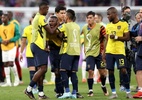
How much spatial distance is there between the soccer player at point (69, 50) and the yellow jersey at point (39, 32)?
31.8 inches

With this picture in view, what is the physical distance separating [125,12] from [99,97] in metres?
2.90

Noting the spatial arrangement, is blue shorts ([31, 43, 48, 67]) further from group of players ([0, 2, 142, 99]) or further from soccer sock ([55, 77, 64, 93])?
soccer sock ([55, 77, 64, 93])

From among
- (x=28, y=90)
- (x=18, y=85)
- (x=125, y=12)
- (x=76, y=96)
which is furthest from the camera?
(x=18, y=85)

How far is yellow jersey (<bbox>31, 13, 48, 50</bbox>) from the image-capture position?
17.0 meters

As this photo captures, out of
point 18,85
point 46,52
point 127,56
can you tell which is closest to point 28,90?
point 46,52

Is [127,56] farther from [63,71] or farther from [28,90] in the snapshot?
[28,90]

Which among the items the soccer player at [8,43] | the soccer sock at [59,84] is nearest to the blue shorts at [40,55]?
the soccer sock at [59,84]

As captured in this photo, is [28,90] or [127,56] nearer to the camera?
[28,90]

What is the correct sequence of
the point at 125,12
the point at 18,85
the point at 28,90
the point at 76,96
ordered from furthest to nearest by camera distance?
the point at 18,85 → the point at 125,12 → the point at 76,96 → the point at 28,90

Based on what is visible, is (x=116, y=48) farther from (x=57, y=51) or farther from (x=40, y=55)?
(x=40, y=55)

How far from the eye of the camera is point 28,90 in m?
16.9

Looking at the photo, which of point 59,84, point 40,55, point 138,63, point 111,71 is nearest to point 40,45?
point 40,55

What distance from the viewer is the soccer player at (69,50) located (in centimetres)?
1783

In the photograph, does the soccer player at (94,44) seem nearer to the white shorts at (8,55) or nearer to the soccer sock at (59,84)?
the soccer sock at (59,84)
